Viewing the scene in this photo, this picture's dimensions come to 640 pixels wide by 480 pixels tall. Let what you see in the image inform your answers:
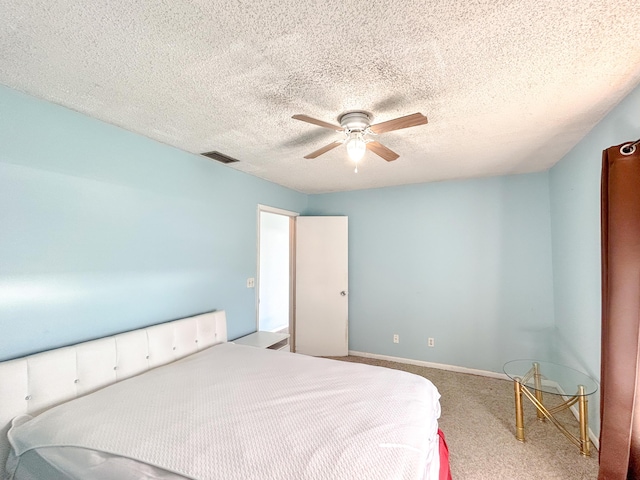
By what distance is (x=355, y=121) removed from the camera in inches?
72.0

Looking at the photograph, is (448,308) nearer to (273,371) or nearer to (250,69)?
(273,371)

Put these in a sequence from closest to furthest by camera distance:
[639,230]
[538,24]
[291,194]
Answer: [538,24] < [639,230] < [291,194]

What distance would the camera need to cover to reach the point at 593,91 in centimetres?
161

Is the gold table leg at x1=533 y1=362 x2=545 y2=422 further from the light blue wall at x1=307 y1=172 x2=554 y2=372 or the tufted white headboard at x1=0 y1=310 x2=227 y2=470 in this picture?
the tufted white headboard at x1=0 y1=310 x2=227 y2=470

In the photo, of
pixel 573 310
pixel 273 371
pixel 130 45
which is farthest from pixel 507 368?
pixel 130 45

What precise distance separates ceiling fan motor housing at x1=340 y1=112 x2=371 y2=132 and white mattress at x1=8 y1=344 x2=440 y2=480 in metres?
1.66

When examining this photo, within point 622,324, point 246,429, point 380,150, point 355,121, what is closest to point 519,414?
point 622,324

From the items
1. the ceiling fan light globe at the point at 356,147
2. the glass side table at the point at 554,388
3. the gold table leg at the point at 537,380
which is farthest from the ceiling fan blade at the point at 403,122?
the gold table leg at the point at 537,380

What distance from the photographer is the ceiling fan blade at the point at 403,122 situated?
4.89 feet

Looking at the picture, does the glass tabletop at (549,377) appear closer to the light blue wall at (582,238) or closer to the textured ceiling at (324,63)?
the light blue wall at (582,238)

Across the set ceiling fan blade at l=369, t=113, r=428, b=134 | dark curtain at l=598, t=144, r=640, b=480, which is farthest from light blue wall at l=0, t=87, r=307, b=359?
dark curtain at l=598, t=144, r=640, b=480

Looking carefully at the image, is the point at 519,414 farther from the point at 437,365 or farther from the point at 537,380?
the point at 437,365

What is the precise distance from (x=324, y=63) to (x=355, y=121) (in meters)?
0.50

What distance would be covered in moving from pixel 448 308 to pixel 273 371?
2.49m
